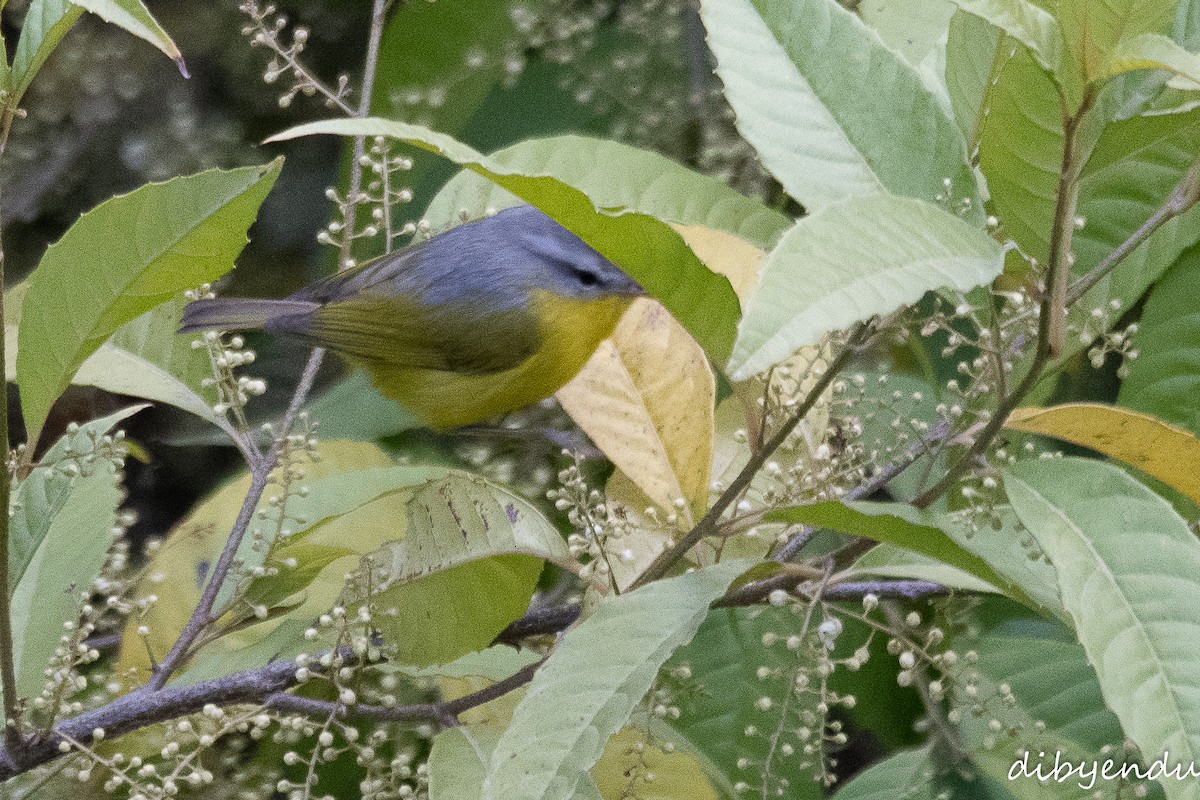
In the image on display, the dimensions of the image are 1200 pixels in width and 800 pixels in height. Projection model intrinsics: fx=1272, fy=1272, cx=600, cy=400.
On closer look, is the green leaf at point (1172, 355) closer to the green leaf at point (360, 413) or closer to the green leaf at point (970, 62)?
the green leaf at point (970, 62)

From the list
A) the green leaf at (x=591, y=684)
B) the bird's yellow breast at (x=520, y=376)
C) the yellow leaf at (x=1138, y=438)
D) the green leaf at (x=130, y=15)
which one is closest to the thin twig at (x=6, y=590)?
the green leaf at (x=130, y=15)

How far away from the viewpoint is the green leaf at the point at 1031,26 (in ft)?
3.06

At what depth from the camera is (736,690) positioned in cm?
184

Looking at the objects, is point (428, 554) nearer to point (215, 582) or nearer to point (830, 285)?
point (215, 582)

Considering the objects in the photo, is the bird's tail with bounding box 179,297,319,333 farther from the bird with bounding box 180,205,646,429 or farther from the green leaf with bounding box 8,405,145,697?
the green leaf with bounding box 8,405,145,697

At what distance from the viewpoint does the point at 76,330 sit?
125cm

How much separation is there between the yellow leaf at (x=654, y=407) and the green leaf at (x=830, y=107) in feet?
1.35

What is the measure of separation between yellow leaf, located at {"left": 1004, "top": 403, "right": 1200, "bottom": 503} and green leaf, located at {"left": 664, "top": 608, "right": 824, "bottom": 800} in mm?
663

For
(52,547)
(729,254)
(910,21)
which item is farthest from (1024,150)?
(52,547)

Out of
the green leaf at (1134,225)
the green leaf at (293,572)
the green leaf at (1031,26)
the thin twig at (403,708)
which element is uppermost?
the green leaf at (1031,26)

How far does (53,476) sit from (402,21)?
1184mm

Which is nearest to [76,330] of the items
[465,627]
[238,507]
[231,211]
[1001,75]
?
[231,211]

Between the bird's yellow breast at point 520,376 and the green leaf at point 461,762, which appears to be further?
the bird's yellow breast at point 520,376

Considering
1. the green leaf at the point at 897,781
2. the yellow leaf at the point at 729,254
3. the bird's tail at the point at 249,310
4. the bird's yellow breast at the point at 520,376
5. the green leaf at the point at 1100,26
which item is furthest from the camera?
the bird's yellow breast at the point at 520,376
